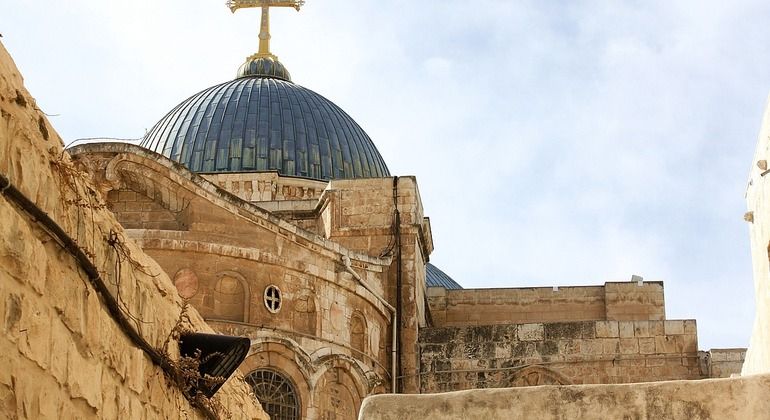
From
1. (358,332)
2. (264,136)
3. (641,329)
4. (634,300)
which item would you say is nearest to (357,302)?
(358,332)

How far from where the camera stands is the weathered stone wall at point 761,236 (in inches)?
361

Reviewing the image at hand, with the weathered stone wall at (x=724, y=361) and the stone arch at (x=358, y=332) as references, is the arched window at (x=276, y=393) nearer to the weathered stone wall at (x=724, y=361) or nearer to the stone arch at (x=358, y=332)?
the stone arch at (x=358, y=332)

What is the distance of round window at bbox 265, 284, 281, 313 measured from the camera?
19.9 m

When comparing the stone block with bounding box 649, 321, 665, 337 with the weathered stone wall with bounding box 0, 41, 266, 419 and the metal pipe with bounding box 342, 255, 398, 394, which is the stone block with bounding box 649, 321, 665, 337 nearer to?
the metal pipe with bounding box 342, 255, 398, 394

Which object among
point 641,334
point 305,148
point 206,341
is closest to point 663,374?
point 641,334

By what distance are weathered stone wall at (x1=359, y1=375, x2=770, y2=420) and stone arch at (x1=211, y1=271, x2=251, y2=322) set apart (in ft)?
42.2

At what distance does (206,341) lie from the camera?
805 cm

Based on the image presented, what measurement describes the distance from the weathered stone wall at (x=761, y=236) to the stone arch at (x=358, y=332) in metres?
10.5

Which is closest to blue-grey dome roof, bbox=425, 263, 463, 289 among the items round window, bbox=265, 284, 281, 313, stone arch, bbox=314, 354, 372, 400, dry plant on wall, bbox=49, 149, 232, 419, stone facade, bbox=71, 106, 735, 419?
stone facade, bbox=71, 106, 735, 419

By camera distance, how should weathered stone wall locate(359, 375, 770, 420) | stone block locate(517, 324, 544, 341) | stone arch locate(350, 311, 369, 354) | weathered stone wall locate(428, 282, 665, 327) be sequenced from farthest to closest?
weathered stone wall locate(428, 282, 665, 327) → stone block locate(517, 324, 544, 341) → stone arch locate(350, 311, 369, 354) → weathered stone wall locate(359, 375, 770, 420)

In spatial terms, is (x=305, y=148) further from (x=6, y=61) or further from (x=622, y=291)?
(x=6, y=61)

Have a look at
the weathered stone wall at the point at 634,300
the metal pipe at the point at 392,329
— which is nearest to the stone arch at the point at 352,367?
the metal pipe at the point at 392,329

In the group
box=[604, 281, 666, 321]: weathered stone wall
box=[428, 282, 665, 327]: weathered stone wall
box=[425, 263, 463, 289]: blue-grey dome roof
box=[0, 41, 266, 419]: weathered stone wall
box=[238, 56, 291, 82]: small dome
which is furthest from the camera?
box=[238, 56, 291, 82]: small dome

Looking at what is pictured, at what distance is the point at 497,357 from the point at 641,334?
85.3 inches
